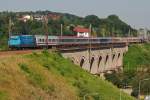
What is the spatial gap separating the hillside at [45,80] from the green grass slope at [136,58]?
5985 centimetres

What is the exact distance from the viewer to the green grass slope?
110125 millimetres

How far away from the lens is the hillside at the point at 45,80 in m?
30.3

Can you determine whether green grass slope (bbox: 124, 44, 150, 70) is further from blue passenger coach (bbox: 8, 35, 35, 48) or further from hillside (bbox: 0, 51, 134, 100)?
hillside (bbox: 0, 51, 134, 100)

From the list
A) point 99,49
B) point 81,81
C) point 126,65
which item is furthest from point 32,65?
point 126,65

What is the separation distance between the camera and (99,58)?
280 feet

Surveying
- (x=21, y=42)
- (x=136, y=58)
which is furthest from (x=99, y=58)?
(x=136, y=58)

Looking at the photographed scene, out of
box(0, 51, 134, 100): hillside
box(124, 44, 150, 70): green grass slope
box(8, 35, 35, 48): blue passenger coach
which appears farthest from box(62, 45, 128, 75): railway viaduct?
box(0, 51, 134, 100): hillside

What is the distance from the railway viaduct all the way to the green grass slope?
1615 mm

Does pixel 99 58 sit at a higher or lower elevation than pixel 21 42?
lower

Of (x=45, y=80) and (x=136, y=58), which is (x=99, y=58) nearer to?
(x=136, y=58)

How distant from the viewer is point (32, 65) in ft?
128

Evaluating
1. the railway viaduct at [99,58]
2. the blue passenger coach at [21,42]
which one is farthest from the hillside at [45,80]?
the railway viaduct at [99,58]

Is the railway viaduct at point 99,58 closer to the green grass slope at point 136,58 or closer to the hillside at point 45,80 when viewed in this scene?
the green grass slope at point 136,58

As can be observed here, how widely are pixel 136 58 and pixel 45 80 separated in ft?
277
